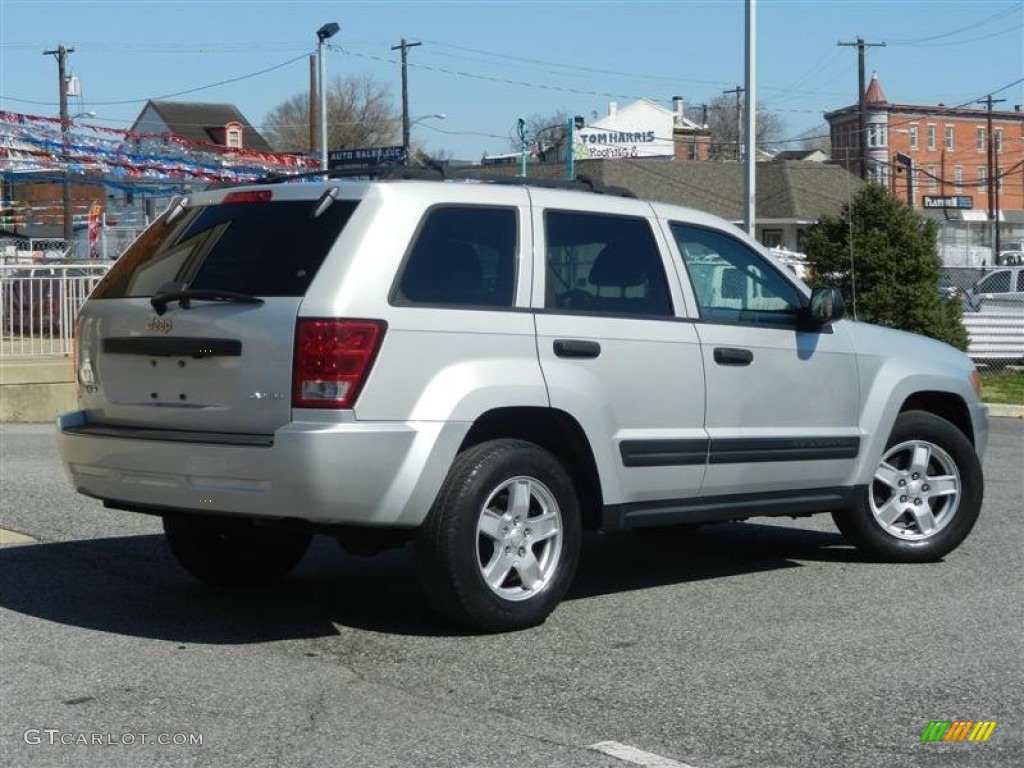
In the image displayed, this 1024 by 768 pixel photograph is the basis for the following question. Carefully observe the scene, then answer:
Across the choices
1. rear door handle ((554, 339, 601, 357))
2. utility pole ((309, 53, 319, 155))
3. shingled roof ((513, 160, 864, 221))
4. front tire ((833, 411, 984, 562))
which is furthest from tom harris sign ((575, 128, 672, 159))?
rear door handle ((554, 339, 601, 357))

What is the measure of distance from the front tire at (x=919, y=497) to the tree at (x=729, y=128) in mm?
87906

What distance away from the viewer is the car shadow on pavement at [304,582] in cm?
668

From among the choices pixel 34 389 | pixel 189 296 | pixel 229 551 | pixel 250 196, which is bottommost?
pixel 229 551

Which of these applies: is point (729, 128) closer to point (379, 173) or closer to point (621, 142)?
point (621, 142)

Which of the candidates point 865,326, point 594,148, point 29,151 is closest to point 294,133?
Answer: point 594,148

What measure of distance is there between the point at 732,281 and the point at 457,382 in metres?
2.06

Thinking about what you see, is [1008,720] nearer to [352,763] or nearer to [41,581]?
[352,763]

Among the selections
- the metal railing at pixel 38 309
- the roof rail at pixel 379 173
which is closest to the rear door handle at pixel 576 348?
the roof rail at pixel 379 173

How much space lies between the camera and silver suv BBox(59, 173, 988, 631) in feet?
19.6

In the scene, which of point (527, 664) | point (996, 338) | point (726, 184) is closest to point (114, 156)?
point (996, 338)

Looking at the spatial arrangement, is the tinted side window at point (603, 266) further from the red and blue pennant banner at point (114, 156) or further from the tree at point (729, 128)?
the tree at point (729, 128)

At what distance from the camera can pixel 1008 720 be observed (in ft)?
17.2

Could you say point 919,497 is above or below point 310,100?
below

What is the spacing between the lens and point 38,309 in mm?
16688
